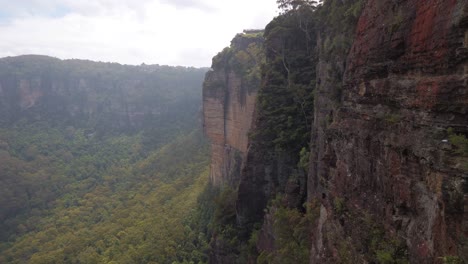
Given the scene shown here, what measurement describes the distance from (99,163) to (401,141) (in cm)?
8036

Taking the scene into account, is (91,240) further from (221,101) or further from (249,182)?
(249,182)

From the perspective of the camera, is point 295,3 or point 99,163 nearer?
point 295,3

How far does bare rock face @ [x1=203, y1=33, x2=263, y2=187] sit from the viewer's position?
3161 centimetres

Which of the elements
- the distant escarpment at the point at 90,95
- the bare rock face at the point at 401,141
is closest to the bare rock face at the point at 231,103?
the bare rock face at the point at 401,141

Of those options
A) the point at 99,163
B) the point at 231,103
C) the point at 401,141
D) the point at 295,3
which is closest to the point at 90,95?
the point at 99,163

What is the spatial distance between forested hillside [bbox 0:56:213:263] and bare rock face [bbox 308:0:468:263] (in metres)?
21.2

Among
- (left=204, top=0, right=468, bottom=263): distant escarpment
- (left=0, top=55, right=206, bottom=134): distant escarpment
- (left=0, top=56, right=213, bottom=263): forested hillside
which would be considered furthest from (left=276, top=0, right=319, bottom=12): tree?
(left=0, top=55, right=206, bottom=134): distant escarpment

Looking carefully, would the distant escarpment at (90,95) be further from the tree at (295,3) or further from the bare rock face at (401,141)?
the bare rock face at (401,141)

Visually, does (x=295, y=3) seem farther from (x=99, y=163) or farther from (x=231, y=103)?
(x=99, y=163)

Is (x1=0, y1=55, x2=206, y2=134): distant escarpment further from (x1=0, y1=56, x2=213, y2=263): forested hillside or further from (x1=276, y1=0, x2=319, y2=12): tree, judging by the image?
(x1=276, y1=0, x2=319, y2=12): tree

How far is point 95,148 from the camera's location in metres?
91.2

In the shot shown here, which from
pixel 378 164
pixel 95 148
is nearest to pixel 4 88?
pixel 95 148

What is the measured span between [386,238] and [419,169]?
201 cm

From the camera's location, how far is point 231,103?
113 ft
